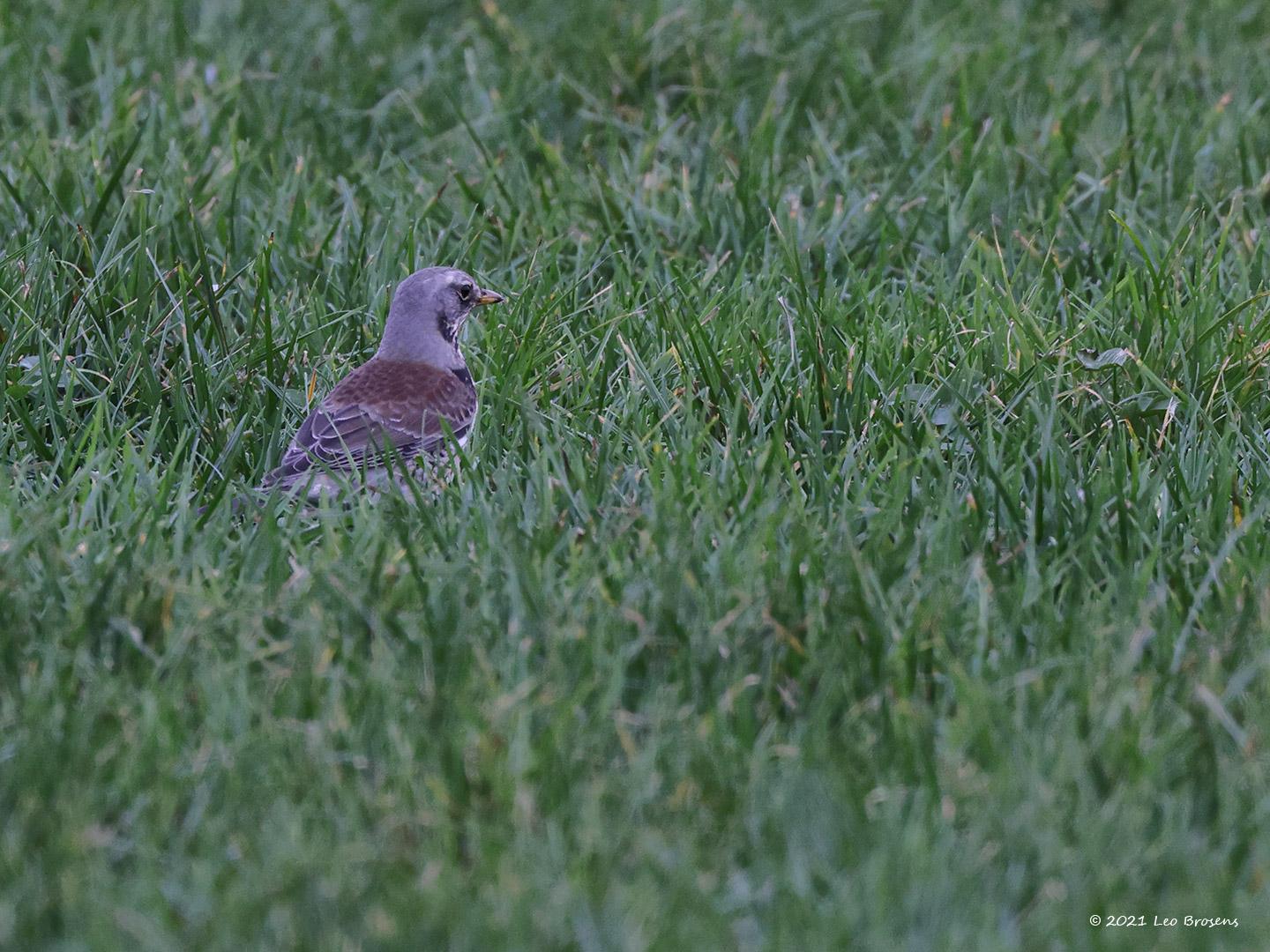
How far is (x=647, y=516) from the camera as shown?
4227 mm

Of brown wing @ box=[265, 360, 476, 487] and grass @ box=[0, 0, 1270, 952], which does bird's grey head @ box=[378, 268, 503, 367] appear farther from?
grass @ box=[0, 0, 1270, 952]

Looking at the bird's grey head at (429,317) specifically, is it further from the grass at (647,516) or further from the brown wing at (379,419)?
the grass at (647,516)

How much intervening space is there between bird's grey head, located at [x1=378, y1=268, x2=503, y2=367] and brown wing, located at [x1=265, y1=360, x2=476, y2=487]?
104 millimetres

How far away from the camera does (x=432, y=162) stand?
7.31m

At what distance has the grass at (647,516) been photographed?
315 centimetres

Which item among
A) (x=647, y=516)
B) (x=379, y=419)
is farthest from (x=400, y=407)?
(x=647, y=516)

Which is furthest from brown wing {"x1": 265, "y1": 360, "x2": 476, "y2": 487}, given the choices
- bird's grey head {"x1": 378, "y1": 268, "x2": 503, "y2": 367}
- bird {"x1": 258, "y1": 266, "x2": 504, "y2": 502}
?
bird's grey head {"x1": 378, "y1": 268, "x2": 503, "y2": 367}

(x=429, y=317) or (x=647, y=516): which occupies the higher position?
(x=429, y=317)

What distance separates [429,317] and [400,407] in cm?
47

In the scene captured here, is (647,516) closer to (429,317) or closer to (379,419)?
(379,419)

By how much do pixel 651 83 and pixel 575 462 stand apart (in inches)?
148

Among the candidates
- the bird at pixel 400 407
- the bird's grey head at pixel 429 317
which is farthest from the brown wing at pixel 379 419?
the bird's grey head at pixel 429 317

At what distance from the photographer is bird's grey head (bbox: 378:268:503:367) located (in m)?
5.28

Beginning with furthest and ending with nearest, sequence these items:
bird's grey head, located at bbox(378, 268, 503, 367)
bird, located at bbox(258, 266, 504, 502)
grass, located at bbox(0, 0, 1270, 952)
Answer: bird's grey head, located at bbox(378, 268, 503, 367) < bird, located at bbox(258, 266, 504, 502) < grass, located at bbox(0, 0, 1270, 952)
